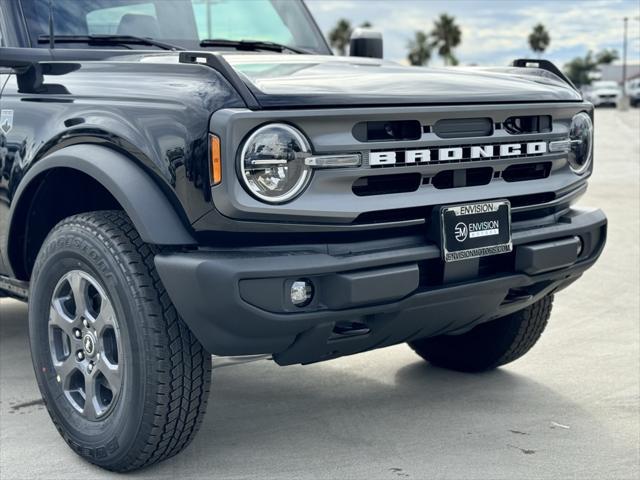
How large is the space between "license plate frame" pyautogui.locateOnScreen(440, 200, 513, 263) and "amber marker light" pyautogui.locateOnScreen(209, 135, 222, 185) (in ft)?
2.51

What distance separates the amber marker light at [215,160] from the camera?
9.58 ft

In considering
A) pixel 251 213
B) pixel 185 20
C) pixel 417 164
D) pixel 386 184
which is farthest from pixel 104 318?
pixel 185 20

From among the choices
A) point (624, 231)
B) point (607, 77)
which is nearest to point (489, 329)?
point (624, 231)

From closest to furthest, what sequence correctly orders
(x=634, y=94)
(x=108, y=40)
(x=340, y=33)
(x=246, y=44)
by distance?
1. (x=108, y=40)
2. (x=246, y=44)
3. (x=634, y=94)
4. (x=340, y=33)

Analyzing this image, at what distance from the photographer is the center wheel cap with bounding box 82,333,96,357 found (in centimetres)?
343

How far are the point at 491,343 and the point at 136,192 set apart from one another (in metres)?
2.00

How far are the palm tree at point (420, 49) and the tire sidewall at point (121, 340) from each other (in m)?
86.9

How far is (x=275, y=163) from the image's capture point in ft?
9.76

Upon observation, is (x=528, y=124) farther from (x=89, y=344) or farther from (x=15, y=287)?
(x=15, y=287)

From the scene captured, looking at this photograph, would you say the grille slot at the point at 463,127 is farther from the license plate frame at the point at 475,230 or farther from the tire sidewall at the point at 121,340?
the tire sidewall at the point at 121,340

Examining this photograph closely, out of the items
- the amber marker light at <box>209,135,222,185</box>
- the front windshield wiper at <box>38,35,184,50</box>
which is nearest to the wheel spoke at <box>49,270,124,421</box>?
the amber marker light at <box>209,135,222,185</box>

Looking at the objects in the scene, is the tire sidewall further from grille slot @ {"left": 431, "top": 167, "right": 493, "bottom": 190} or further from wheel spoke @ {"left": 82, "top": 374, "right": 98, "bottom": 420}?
grille slot @ {"left": 431, "top": 167, "right": 493, "bottom": 190}

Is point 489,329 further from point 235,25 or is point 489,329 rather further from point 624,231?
point 624,231

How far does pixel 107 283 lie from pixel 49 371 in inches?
24.4
